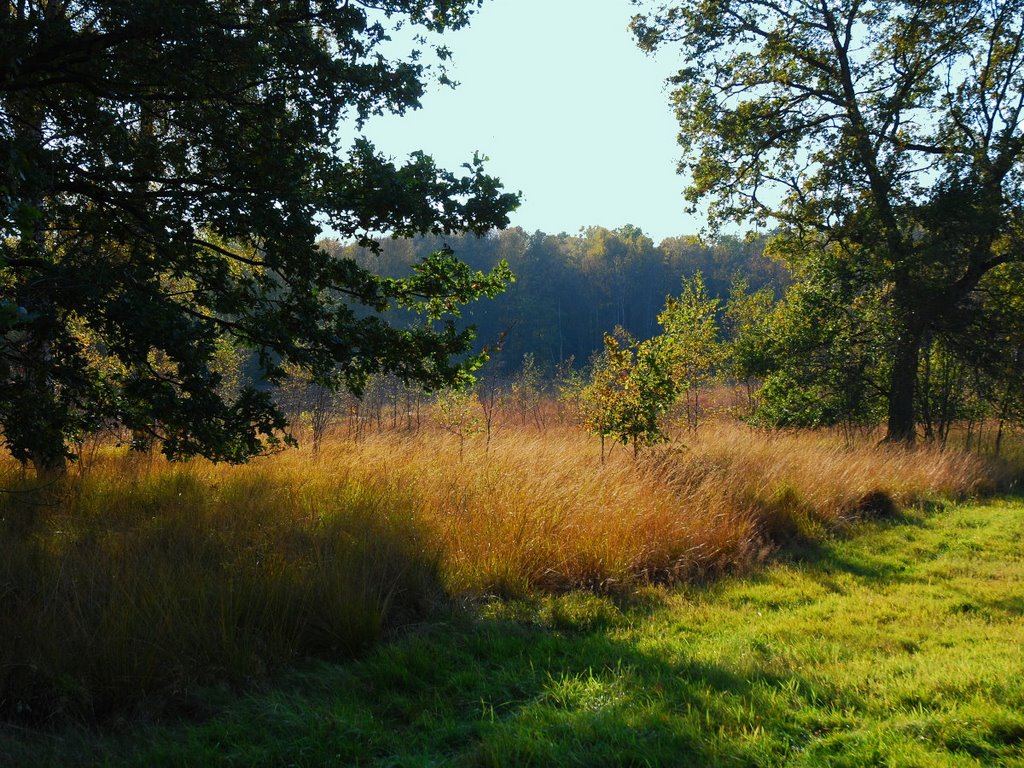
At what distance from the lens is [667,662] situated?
4758mm

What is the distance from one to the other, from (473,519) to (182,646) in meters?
3.21

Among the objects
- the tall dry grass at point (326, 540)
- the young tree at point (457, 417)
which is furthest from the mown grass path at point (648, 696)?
the young tree at point (457, 417)

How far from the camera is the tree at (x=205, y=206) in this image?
534cm

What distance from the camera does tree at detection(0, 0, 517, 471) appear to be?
17.5ft

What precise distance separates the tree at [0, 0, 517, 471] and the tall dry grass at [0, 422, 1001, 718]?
89 centimetres

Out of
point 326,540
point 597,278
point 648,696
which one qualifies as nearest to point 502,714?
point 648,696

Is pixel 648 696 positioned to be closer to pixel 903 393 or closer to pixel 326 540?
pixel 326 540

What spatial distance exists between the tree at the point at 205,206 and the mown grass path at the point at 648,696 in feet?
7.03

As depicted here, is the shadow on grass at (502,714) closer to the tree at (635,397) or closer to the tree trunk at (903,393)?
the tree at (635,397)

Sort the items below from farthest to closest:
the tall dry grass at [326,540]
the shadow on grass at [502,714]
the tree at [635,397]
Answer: the tree at [635,397]
the tall dry grass at [326,540]
the shadow on grass at [502,714]

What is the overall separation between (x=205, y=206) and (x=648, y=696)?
4992mm

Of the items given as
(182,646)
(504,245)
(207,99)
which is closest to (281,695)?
(182,646)

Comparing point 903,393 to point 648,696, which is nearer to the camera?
point 648,696

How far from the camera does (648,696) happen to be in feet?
13.7
